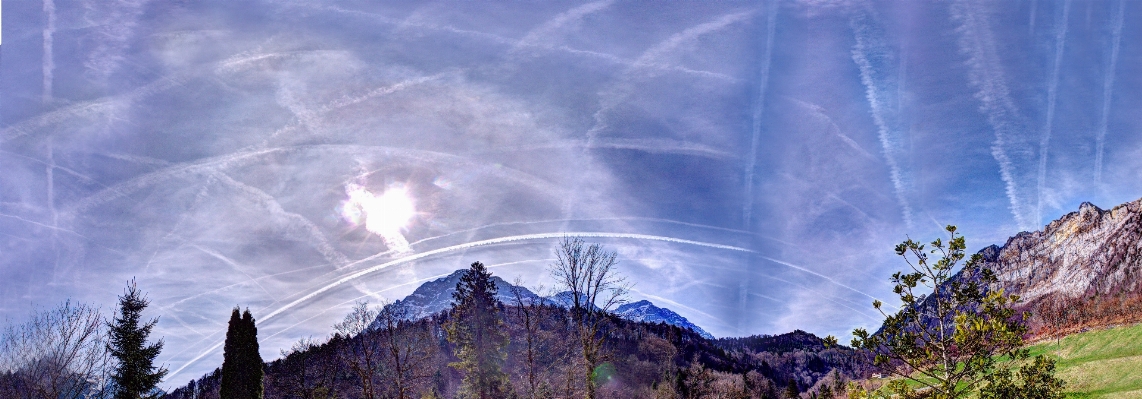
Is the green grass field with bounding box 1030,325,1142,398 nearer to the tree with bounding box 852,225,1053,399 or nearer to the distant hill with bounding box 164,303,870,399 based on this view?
the distant hill with bounding box 164,303,870,399

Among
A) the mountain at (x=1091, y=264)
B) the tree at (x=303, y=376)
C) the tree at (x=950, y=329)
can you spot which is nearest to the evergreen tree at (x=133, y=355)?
the tree at (x=303, y=376)

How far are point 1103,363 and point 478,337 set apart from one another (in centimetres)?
4133

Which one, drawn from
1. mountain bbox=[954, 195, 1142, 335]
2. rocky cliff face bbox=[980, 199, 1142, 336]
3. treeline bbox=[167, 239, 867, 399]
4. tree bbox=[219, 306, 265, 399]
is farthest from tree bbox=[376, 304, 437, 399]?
rocky cliff face bbox=[980, 199, 1142, 336]

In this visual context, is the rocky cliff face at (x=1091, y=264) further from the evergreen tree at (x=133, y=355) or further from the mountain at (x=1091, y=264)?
the evergreen tree at (x=133, y=355)

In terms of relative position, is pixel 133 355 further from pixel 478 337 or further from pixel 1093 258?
pixel 1093 258

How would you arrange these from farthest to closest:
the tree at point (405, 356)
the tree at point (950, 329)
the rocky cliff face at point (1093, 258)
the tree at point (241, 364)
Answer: the rocky cliff face at point (1093, 258) → the tree at point (241, 364) → the tree at point (405, 356) → the tree at point (950, 329)

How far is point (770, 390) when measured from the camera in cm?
10988

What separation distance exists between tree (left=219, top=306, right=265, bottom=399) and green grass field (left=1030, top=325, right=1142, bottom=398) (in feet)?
187

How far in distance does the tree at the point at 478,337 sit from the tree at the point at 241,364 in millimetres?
18224

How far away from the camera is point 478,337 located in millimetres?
52906

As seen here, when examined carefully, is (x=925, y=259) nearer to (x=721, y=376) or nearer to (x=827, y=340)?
(x=827, y=340)

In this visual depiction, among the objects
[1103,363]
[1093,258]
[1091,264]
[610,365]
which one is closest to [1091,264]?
[1091,264]

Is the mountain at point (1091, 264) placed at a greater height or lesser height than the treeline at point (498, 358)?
greater

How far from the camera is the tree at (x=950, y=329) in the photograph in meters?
8.88
